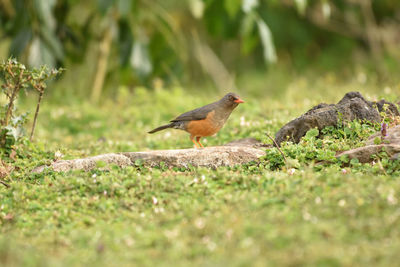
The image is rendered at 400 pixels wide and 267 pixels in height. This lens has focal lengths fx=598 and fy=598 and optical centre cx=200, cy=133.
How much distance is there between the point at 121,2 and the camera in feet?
34.6

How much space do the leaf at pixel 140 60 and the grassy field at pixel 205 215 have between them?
4918mm

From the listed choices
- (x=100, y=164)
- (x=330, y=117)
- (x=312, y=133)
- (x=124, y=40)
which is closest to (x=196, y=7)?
(x=124, y=40)

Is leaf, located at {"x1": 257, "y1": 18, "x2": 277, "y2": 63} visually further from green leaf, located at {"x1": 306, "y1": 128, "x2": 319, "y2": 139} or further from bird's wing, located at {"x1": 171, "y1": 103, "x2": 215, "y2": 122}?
green leaf, located at {"x1": 306, "y1": 128, "x2": 319, "y2": 139}

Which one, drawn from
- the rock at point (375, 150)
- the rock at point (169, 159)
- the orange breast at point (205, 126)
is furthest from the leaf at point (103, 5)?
the rock at point (375, 150)

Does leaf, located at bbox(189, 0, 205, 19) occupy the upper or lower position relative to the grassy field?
upper

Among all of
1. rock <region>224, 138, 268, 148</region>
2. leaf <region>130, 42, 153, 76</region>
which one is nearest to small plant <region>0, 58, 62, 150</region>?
rock <region>224, 138, 268, 148</region>

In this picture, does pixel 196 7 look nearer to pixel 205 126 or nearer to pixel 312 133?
pixel 205 126

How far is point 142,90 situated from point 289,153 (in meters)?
6.22

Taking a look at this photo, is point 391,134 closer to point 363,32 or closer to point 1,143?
point 1,143

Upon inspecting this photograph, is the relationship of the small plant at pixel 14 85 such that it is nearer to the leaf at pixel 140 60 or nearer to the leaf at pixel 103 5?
the leaf at pixel 103 5

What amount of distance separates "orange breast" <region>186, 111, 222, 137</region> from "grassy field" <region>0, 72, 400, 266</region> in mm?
1058

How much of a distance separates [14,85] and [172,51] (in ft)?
22.4

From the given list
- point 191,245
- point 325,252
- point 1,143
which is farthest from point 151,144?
point 325,252

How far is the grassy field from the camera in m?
4.11
